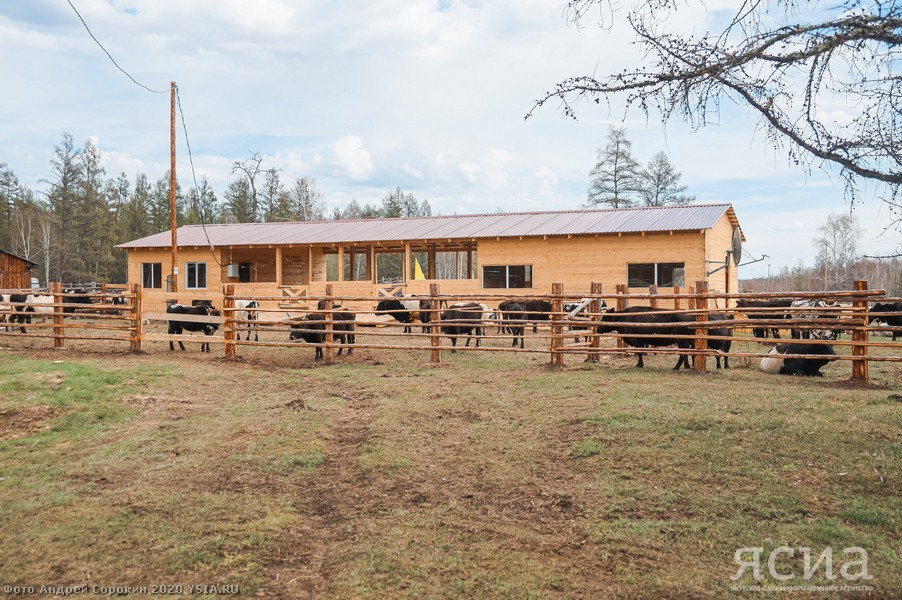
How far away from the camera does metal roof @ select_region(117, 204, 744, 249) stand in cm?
2347

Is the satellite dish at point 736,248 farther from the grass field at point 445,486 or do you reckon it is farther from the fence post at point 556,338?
the grass field at point 445,486

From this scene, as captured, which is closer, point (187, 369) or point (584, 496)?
point (584, 496)

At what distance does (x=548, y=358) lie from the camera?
13859mm

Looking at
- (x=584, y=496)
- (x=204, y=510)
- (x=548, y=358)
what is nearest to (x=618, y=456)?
(x=584, y=496)

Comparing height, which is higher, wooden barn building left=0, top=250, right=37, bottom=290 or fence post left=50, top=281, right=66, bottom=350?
wooden barn building left=0, top=250, right=37, bottom=290

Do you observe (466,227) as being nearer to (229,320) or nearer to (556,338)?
(229,320)

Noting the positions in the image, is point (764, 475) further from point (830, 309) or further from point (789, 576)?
point (830, 309)

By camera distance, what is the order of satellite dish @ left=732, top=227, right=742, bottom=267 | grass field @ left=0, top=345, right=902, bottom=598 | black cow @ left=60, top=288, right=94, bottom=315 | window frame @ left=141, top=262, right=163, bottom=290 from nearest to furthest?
grass field @ left=0, top=345, right=902, bottom=598 → black cow @ left=60, top=288, right=94, bottom=315 → satellite dish @ left=732, top=227, right=742, bottom=267 → window frame @ left=141, top=262, right=163, bottom=290

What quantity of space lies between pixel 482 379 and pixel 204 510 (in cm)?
659

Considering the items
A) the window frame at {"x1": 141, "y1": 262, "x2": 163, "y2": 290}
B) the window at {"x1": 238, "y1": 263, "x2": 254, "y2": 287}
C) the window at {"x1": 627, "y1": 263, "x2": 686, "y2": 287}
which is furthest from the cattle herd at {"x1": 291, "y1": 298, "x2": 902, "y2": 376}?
the window at {"x1": 238, "y1": 263, "x2": 254, "y2": 287}

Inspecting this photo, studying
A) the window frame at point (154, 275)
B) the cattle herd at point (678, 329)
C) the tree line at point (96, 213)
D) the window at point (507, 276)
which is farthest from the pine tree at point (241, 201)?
the cattle herd at point (678, 329)

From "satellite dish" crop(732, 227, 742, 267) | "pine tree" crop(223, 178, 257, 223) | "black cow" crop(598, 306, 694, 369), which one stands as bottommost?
"black cow" crop(598, 306, 694, 369)

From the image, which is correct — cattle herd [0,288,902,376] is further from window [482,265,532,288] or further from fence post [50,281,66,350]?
window [482,265,532,288]

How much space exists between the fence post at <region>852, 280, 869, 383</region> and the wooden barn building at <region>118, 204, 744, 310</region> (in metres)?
11.9
